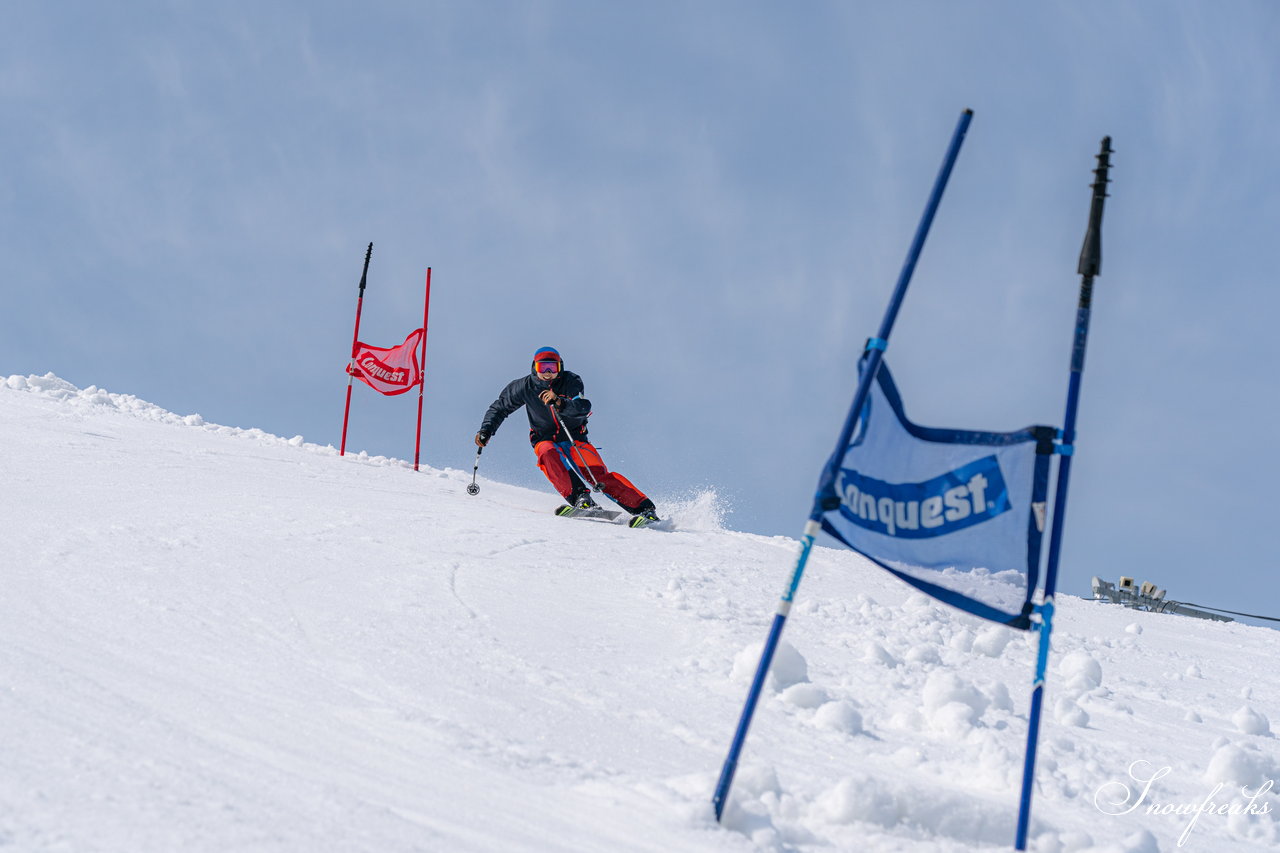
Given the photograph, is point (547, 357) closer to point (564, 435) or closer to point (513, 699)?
point (564, 435)

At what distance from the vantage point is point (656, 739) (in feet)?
14.1

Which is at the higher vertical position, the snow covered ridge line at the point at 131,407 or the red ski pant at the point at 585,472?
the snow covered ridge line at the point at 131,407

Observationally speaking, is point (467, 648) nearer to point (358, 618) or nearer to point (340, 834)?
point (358, 618)

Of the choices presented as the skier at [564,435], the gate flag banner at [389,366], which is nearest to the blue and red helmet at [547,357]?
the skier at [564,435]

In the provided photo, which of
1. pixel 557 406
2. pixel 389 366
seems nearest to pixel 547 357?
pixel 557 406

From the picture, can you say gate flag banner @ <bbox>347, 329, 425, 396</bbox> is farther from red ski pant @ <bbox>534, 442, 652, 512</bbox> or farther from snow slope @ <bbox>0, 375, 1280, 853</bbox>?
snow slope @ <bbox>0, 375, 1280, 853</bbox>

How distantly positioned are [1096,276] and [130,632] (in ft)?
14.6

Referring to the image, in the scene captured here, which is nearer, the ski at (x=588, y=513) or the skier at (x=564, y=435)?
A: the ski at (x=588, y=513)

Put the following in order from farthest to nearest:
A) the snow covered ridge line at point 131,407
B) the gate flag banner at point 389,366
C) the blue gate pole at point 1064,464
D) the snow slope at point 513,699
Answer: the gate flag banner at point 389,366
the snow covered ridge line at point 131,407
the blue gate pole at point 1064,464
the snow slope at point 513,699

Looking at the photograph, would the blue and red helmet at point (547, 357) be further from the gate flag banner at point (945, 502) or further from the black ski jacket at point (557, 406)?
the gate flag banner at point (945, 502)

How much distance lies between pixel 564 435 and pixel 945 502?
8.92 meters

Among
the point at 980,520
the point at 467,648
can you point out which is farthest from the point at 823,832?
the point at 467,648

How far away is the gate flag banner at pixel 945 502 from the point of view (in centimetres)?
388

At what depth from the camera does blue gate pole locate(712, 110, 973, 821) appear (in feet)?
11.2
